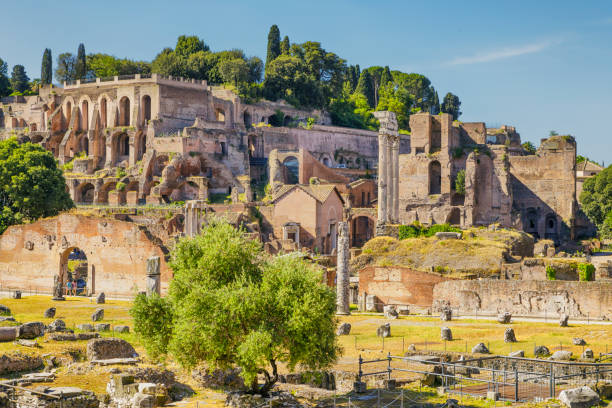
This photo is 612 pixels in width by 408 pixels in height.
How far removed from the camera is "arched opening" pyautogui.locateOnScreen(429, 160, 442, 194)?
67875 mm

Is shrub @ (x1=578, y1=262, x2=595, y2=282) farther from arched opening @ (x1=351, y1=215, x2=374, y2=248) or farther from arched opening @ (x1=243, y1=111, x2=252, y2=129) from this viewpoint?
arched opening @ (x1=243, y1=111, x2=252, y2=129)

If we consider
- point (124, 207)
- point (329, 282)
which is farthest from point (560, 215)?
point (124, 207)

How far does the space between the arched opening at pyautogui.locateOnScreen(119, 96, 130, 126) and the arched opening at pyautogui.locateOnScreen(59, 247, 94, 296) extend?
79.7 ft

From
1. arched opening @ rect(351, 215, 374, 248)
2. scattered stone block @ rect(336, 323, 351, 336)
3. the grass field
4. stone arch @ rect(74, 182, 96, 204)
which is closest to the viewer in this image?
the grass field

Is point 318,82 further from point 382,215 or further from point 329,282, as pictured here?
point 329,282

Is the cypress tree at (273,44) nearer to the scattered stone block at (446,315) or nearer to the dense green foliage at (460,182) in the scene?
the dense green foliage at (460,182)

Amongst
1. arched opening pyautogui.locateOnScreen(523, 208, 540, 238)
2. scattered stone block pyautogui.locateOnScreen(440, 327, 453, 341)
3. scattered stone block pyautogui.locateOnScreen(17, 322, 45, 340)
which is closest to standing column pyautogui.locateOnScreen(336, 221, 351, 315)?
scattered stone block pyautogui.locateOnScreen(440, 327, 453, 341)

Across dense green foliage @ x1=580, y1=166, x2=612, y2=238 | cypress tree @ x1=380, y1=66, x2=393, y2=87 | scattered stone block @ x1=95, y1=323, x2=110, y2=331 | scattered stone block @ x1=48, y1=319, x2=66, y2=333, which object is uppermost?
cypress tree @ x1=380, y1=66, x2=393, y2=87

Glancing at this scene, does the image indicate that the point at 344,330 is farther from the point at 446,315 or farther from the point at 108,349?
the point at 108,349

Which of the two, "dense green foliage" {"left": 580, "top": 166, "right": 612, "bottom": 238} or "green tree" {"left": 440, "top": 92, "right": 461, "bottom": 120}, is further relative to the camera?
"green tree" {"left": 440, "top": 92, "right": 461, "bottom": 120}

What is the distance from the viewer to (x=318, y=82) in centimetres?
9062

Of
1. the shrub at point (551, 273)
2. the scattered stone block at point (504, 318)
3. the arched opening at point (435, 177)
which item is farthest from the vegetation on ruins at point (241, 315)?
the arched opening at point (435, 177)

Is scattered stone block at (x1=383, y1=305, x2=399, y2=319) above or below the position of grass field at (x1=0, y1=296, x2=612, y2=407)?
above

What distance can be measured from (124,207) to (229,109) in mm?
19763
